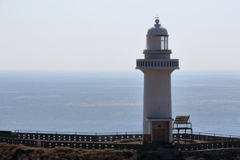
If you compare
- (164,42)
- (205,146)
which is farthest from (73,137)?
(205,146)

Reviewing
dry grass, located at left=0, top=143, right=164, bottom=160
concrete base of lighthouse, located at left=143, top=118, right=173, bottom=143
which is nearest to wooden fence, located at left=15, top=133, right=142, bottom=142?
concrete base of lighthouse, located at left=143, top=118, right=173, bottom=143

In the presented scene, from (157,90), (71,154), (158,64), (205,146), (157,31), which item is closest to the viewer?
(71,154)

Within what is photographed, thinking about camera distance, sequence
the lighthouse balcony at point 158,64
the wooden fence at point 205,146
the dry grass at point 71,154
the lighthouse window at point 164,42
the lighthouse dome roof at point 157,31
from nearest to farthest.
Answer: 1. the dry grass at point 71,154
2. the wooden fence at point 205,146
3. the lighthouse balcony at point 158,64
4. the lighthouse dome roof at point 157,31
5. the lighthouse window at point 164,42

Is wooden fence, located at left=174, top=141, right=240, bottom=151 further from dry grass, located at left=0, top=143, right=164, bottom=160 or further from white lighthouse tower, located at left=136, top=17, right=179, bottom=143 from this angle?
white lighthouse tower, located at left=136, top=17, right=179, bottom=143

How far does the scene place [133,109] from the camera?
125000mm

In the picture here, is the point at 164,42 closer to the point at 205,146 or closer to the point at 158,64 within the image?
the point at 158,64

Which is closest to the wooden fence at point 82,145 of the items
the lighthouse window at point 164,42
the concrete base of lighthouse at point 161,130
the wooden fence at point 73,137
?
the concrete base of lighthouse at point 161,130

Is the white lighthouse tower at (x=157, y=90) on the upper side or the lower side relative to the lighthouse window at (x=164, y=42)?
lower

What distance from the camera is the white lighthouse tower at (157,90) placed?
39.7 meters

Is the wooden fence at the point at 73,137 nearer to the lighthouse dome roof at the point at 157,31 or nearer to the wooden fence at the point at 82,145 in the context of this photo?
the wooden fence at the point at 82,145

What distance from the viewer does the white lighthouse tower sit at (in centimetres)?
3966

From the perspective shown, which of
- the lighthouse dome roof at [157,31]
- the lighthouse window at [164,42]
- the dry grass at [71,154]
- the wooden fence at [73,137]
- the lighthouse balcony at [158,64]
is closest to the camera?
the dry grass at [71,154]

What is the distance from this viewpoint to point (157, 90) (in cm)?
4012

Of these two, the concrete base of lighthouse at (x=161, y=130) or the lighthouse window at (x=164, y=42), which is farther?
the lighthouse window at (x=164, y=42)
